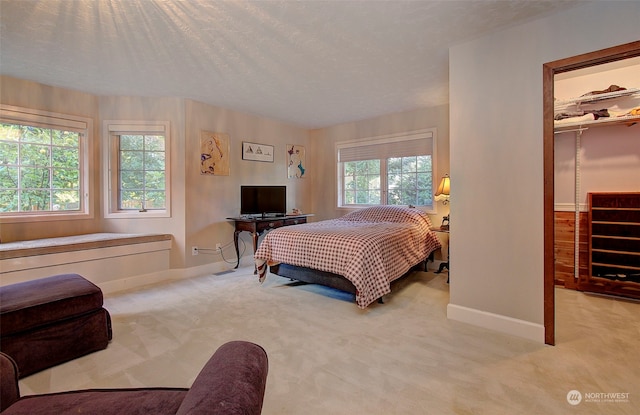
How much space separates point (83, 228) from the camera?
3.66 metres

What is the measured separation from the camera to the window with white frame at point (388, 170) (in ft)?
14.6

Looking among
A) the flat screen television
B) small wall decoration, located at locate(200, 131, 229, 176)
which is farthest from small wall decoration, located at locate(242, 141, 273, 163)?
the flat screen television

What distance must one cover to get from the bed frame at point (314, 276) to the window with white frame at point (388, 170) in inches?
84.2

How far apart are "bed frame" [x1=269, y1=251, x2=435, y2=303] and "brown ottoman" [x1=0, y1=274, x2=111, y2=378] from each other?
177cm

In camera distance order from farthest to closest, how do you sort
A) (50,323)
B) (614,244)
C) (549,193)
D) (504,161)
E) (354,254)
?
(614,244), (354,254), (504,161), (549,193), (50,323)

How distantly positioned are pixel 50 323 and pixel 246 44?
96.9 inches

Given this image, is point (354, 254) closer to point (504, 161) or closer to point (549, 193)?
point (504, 161)

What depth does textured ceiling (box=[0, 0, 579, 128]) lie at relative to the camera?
2020 mm

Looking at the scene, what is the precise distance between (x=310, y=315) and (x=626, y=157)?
3578mm

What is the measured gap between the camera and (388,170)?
4848 mm

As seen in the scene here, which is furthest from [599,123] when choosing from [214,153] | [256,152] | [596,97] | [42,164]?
[42,164]

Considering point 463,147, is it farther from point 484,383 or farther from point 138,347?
point 138,347

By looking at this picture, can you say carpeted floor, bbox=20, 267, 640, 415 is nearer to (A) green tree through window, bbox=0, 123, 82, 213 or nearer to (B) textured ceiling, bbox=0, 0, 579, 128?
(A) green tree through window, bbox=0, 123, 82, 213

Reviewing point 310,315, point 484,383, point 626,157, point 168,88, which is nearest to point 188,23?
point 168,88
